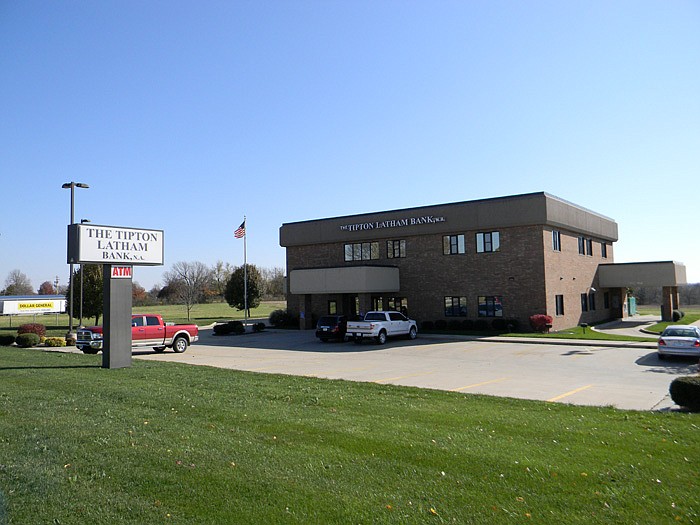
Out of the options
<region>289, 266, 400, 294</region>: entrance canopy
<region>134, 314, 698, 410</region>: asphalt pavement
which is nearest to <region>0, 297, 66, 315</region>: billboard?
<region>289, 266, 400, 294</region>: entrance canopy

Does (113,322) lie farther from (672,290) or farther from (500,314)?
(672,290)

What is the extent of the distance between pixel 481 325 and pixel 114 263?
24.2m

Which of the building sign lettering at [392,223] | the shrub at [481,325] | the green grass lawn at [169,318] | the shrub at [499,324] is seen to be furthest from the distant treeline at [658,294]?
the green grass lawn at [169,318]

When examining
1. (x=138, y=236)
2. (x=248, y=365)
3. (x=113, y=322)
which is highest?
(x=138, y=236)

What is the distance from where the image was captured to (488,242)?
36188 mm

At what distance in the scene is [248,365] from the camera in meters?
20.5

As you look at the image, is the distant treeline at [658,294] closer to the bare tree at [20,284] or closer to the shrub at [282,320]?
the shrub at [282,320]

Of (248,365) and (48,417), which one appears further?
(248,365)

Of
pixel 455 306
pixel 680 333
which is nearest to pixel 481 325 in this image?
pixel 455 306

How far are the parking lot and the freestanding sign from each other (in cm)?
387

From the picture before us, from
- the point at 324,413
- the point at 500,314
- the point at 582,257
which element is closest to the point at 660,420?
the point at 324,413

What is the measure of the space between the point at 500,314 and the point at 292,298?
18.4m

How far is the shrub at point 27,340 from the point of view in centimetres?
2908

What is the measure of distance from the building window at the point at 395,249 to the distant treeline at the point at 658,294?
5176 centimetres
